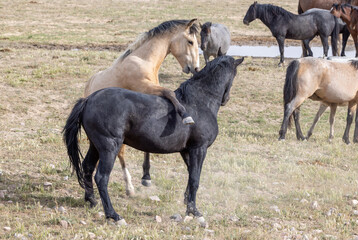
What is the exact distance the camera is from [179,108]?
18.9ft

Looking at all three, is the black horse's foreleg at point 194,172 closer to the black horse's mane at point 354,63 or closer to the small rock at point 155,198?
the small rock at point 155,198

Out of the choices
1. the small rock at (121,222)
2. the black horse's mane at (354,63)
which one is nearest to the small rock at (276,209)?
the small rock at (121,222)

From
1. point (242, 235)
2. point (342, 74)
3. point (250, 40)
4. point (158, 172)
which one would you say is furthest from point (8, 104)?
point (250, 40)

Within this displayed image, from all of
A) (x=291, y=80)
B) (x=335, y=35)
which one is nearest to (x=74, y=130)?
(x=291, y=80)

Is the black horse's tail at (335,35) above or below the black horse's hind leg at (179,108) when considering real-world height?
below

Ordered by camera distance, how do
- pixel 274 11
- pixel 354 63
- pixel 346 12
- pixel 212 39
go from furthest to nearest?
pixel 274 11 < pixel 346 12 < pixel 212 39 < pixel 354 63

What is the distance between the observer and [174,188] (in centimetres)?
702

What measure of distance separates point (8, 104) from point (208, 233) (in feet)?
23.4

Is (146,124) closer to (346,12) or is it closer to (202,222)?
(202,222)

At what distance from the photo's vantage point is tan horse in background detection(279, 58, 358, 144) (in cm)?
1033

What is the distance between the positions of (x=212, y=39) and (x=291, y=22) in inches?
110

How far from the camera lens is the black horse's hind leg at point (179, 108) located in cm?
559

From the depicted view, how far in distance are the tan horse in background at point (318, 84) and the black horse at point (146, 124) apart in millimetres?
4378

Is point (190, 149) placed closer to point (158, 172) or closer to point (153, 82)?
point (153, 82)
